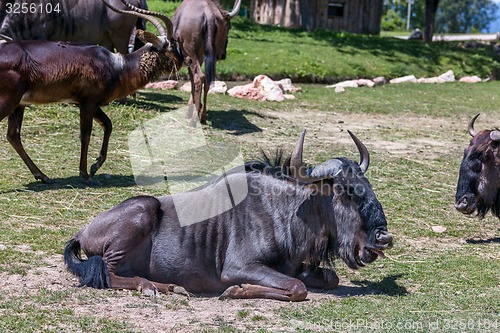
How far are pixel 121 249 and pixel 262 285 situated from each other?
1132 mm

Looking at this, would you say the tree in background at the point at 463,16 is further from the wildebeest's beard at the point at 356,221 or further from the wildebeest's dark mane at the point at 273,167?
the wildebeest's beard at the point at 356,221

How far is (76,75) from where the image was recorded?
394 inches

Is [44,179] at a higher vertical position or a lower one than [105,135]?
lower

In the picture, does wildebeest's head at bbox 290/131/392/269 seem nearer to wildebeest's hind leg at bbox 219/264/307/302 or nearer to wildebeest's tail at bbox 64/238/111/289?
wildebeest's hind leg at bbox 219/264/307/302

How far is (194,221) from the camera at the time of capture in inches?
277

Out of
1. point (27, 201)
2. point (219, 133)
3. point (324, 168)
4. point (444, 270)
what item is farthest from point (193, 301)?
point (219, 133)

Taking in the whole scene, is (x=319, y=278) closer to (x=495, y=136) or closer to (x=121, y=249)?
(x=121, y=249)

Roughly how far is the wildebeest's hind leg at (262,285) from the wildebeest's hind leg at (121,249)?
0.42 metres

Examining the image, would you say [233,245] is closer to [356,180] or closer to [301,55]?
[356,180]

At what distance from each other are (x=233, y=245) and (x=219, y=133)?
7.40m

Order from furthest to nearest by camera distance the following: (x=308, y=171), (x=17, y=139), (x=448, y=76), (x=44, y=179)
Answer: (x=448, y=76)
(x=17, y=139)
(x=44, y=179)
(x=308, y=171)

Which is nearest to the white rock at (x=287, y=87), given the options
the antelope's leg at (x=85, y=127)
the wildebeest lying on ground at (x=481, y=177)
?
the antelope's leg at (x=85, y=127)

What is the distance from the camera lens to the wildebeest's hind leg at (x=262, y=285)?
6.58 metres

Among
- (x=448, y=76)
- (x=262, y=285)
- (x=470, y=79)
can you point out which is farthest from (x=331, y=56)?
(x=262, y=285)
